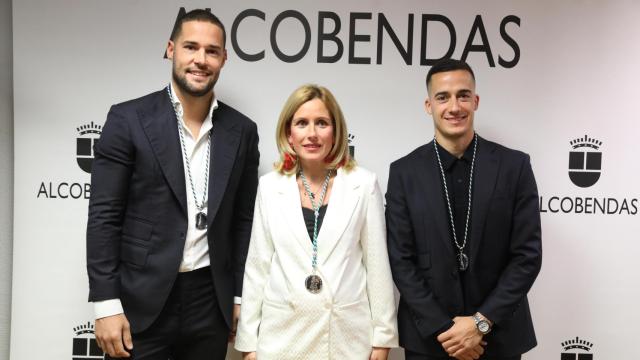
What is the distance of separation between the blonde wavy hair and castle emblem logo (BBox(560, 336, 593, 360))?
1701mm

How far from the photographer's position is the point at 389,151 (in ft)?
9.95

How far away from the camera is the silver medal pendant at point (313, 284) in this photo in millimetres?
2180

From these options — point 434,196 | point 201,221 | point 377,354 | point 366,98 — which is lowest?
point 377,354

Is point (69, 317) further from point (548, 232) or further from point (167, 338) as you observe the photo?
point (548, 232)

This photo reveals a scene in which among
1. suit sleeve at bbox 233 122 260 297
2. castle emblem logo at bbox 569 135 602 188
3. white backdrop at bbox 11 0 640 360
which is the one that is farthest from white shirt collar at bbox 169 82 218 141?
castle emblem logo at bbox 569 135 602 188

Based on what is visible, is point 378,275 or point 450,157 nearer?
point 378,275

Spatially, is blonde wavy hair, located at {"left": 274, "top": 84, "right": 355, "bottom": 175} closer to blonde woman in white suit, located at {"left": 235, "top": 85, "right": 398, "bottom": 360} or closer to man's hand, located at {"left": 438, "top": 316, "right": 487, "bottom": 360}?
blonde woman in white suit, located at {"left": 235, "top": 85, "right": 398, "bottom": 360}

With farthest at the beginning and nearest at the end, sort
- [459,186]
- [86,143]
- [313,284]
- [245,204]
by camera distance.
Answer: [86,143] < [245,204] < [459,186] < [313,284]

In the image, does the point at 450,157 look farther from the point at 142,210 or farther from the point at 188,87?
the point at 142,210

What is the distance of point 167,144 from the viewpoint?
229 cm

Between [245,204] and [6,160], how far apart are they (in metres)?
1.44

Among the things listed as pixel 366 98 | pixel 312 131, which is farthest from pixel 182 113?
pixel 366 98

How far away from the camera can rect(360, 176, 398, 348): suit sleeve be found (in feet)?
7.39

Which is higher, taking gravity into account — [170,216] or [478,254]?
[170,216]
